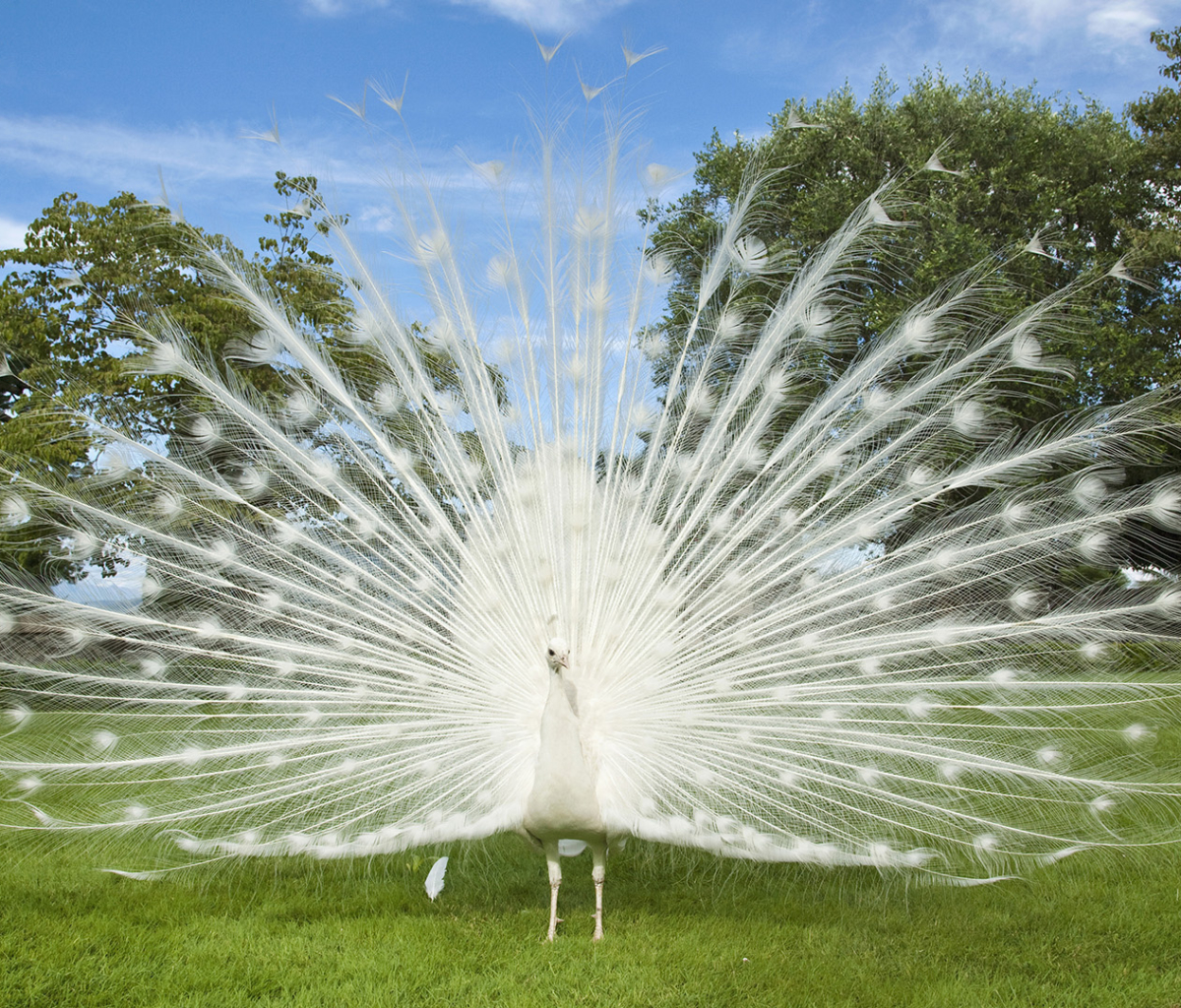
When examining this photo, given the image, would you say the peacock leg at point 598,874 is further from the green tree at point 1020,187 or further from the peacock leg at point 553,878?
the green tree at point 1020,187

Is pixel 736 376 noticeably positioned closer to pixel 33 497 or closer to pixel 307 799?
pixel 307 799

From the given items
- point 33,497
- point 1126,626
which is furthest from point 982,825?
point 33,497

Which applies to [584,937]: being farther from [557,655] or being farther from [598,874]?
[557,655]

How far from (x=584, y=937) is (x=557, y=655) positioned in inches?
55.8

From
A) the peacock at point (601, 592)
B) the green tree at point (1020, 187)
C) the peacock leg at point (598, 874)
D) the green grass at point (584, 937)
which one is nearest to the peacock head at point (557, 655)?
the peacock at point (601, 592)

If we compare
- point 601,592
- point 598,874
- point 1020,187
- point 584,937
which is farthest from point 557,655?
point 1020,187

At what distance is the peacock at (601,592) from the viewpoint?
423cm

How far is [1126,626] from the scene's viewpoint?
4363 mm

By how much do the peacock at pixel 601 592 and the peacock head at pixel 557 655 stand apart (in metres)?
0.01

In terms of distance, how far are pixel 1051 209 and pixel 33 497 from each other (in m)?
15.7

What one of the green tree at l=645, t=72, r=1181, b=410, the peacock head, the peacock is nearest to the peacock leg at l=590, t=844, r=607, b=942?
the peacock

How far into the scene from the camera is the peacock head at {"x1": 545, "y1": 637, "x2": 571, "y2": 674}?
3955 millimetres

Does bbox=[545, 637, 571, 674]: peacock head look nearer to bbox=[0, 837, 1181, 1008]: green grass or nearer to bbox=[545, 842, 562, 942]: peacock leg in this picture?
bbox=[545, 842, 562, 942]: peacock leg

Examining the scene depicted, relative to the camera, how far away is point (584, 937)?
4277 mm
